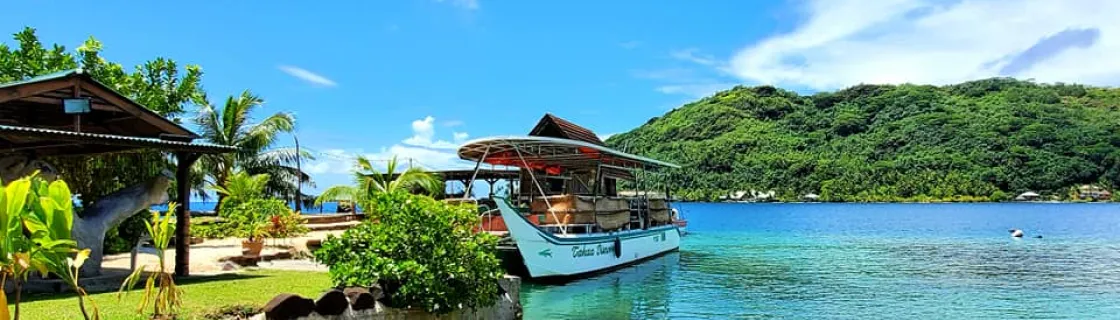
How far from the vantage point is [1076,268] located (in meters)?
17.7

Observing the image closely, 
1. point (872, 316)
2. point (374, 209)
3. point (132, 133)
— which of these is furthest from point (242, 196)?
point (872, 316)

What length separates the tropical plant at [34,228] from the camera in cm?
344

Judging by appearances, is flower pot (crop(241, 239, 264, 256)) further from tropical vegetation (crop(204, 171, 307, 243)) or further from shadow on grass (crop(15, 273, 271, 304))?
shadow on grass (crop(15, 273, 271, 304))

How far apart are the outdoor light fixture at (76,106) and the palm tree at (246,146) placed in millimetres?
12507

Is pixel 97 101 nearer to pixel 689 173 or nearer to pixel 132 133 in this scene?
pixel 132 133

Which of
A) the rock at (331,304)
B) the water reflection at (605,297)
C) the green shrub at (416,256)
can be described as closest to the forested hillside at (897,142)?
the water reflection at (605,297)

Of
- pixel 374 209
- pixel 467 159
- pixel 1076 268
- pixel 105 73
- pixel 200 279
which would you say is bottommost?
pixel 1076 268

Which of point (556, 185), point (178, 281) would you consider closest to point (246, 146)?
point (556, 185)

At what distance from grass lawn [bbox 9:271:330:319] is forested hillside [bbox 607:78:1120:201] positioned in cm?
6170

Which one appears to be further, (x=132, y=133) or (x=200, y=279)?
(x=132, y=133)

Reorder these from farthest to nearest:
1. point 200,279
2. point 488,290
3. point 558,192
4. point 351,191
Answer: point 351,191, point 558,192, point 200,279, point 488,290

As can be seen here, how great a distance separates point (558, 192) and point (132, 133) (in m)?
10.7

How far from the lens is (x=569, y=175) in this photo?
1836 centimetres

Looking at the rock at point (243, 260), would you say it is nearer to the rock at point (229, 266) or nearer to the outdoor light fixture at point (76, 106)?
the rock at point (229, 266)
